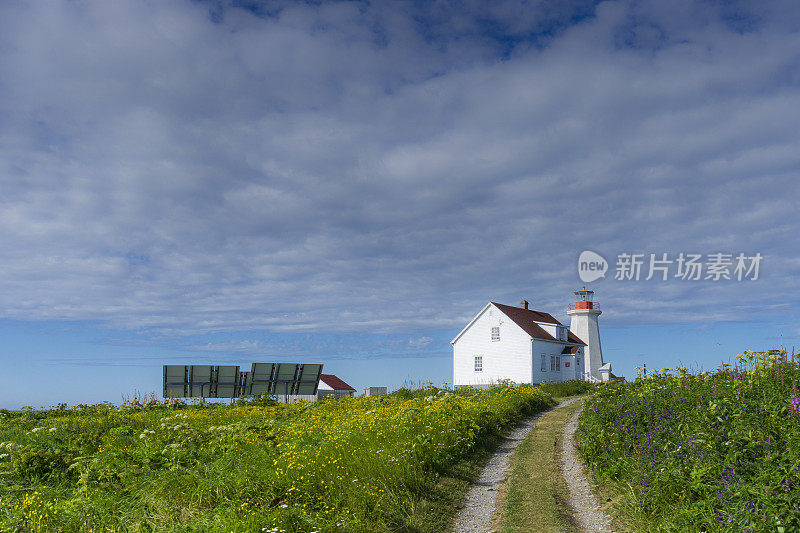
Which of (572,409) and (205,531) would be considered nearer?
(205,531)

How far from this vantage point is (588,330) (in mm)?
48906

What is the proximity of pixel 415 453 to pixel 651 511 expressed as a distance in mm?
4293

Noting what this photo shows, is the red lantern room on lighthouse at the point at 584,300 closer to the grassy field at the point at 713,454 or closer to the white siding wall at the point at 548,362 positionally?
the white siding wall at the point at 548,362

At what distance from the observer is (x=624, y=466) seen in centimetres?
945

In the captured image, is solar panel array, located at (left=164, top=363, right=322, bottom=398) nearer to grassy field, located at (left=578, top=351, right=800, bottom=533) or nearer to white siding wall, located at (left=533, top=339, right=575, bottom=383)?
grassy field, located at (left=578, top=351, right=800, bottom=533)

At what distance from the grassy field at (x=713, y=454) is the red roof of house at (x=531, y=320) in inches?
1241

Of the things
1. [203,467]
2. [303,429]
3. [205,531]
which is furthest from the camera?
[303,429]

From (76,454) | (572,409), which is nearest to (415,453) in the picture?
(76,454)

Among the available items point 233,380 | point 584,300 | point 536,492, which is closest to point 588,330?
point 584,300

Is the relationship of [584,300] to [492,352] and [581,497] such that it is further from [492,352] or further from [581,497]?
[581,497]

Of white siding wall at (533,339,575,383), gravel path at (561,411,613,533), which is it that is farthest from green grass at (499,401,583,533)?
white siding wall at (533,339,575,383)

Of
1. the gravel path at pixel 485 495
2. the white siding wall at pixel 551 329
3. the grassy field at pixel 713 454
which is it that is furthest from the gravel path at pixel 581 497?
the white siding wall at pixel 551 329

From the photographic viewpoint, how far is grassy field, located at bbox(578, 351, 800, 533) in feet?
20.6

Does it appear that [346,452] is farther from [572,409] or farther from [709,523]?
[572,409]
